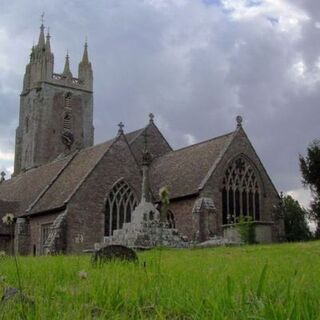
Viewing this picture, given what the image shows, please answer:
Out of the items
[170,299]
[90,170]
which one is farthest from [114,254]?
[90,170]

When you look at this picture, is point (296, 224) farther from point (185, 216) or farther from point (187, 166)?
point (185, 216)

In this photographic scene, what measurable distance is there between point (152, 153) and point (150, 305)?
38.6 meters

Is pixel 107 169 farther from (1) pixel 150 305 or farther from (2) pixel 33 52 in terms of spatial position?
(2) pixel 33 52

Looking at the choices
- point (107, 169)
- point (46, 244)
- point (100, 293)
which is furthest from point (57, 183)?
point (100, 293)

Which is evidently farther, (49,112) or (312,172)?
(49,112)

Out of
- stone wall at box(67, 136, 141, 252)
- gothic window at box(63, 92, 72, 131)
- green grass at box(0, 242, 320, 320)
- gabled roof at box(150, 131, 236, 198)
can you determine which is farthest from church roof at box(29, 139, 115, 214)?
green grass at box(0, 242, 320, 320)

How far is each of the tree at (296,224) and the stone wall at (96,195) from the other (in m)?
10.7

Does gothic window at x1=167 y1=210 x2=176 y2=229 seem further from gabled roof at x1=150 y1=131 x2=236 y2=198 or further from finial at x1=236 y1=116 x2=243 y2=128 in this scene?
finial at x1=236 y1=116 x2=243 y2=128

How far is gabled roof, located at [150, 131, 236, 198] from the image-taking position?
113 ft

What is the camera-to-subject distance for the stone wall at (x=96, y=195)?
31.4m

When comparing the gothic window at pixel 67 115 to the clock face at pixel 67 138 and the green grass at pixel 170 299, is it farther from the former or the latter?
the green grass at pixel 170 299

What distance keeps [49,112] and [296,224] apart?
34573mm

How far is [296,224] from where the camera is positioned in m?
39.1

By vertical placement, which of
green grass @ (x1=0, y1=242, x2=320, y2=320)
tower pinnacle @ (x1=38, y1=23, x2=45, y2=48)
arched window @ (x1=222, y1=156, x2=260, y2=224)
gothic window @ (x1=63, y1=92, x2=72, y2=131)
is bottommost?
green grass @ (x1=0, y1=242, x2=320, y2=320)
